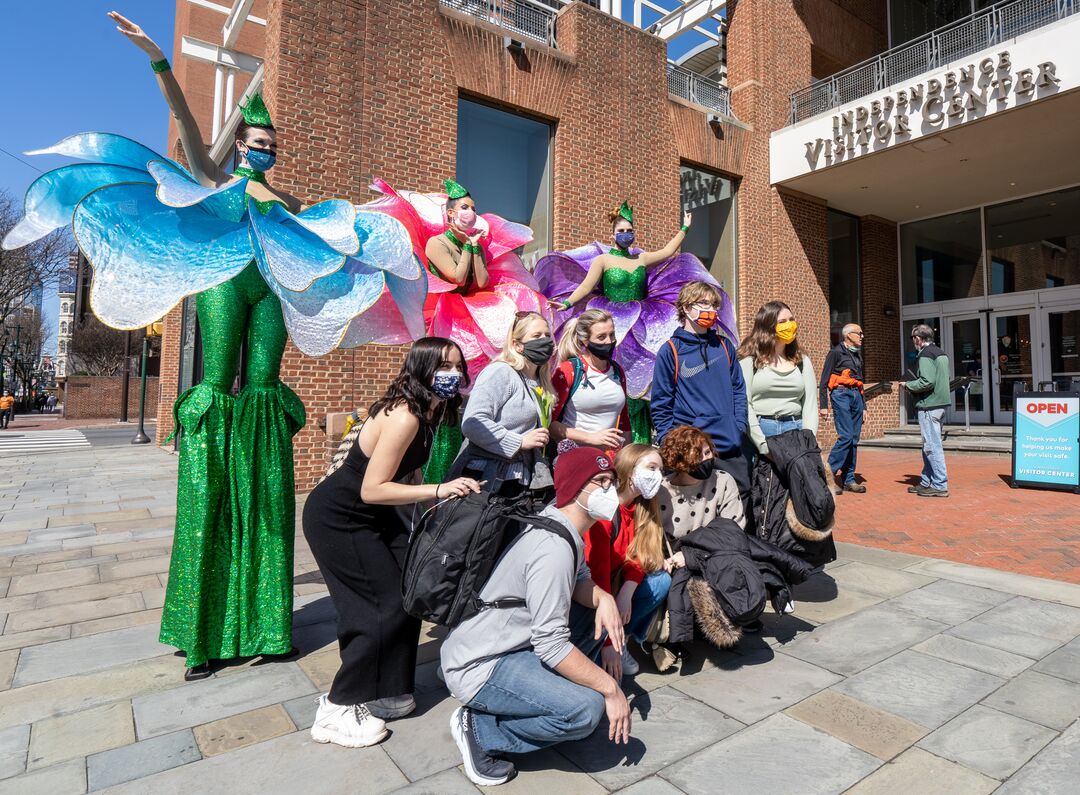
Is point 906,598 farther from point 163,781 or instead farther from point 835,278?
point 835,278

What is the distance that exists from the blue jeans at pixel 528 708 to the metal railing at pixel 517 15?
948cm

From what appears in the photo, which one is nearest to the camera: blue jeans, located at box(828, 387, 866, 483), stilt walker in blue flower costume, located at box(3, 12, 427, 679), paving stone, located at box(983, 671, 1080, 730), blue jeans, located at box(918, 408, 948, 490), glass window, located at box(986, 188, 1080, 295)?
stilt walker in blue flower costume, located at box(3, 12, 427, 679)

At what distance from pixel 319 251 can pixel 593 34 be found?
9753 millimetres

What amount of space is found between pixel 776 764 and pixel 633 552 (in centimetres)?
96

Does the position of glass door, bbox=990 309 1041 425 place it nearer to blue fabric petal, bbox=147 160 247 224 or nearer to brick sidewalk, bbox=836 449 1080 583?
brick sidewalk, bbox=836 449 1080 583

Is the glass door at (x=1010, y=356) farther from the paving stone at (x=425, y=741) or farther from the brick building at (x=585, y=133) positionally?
the paving stone at (x=425, y=741)

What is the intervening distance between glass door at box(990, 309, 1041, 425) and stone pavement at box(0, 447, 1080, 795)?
11.8 meters

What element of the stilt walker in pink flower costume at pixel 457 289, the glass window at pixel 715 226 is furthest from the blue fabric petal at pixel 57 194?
the glass window at pixel 715 226

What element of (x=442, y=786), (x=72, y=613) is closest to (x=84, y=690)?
(x=72, y=613)

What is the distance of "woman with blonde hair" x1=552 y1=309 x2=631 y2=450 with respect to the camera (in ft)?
11.4

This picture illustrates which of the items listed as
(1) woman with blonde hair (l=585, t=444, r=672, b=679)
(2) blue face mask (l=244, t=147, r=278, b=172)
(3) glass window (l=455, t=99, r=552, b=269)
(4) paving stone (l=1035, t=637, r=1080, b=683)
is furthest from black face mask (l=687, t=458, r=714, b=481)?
(3) glass window (l=455, t=99, r=552, b=269)

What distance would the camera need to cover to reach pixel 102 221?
233 cm

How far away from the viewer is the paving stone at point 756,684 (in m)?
2.54

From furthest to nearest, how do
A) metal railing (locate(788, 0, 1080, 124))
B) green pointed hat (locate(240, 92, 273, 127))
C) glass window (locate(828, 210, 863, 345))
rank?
glass window (locate(828, 210, 863, 345)) → metal railing (locate(788, 0, 1080, 124)) → green pointed hat (locate(240, 92, 273, 127))
